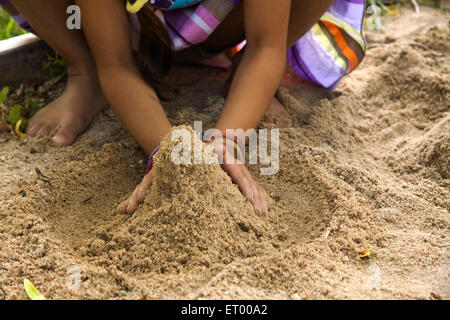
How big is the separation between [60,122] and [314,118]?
988mm

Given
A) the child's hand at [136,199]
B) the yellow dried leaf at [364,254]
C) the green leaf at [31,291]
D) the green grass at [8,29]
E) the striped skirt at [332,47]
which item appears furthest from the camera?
the green grass at [8,29]

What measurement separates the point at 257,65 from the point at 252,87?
0.08 m

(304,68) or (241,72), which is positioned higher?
(241,72)

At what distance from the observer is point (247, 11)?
1.61 meters

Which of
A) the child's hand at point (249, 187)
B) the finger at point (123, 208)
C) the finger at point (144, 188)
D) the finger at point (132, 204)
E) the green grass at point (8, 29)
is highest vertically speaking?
the green grass at point (8, 29)

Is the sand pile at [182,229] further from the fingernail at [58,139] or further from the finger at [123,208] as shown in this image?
the fingernail at [58,139]

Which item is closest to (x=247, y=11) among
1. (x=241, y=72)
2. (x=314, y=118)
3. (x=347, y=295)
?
(x=241, y=72)

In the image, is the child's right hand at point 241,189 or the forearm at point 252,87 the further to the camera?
the forearm at point 252,87

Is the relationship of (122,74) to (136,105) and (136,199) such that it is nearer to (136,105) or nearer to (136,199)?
(136,105)

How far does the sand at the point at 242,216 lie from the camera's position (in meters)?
1.17

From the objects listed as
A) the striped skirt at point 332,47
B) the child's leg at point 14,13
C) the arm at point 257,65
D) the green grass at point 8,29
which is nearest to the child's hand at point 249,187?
the arm at point 257,65

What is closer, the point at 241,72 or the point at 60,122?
the point at 241,72

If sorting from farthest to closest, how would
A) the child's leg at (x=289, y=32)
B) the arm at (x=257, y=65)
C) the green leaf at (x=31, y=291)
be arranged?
the child's leg at (x=289, y=32)
the arm at (x=257, y=65)
the green leaf at (x=31, y=291)

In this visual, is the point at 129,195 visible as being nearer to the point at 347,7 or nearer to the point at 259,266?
the point at 259,266
